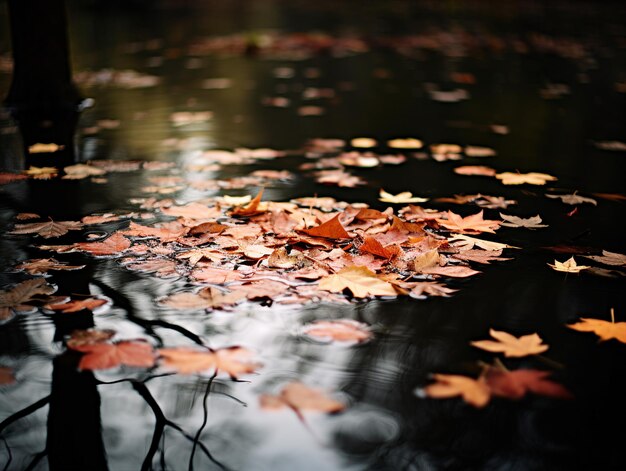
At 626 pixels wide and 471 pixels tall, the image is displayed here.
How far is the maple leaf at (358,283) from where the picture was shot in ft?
6.04

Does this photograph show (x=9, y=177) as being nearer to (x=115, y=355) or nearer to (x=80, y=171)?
(x=80, y=171)

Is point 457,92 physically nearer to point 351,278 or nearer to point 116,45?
point 351,278

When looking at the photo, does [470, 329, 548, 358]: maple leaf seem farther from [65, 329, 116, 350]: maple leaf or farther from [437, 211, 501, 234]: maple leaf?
[65, 329, 116, 350]: maple leaf

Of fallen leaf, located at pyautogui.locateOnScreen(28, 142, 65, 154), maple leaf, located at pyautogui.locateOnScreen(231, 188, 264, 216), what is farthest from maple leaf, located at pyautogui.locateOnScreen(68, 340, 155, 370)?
fallen leaf, located at pyautogui.locateOnScreen(28, 142, 65, 154)

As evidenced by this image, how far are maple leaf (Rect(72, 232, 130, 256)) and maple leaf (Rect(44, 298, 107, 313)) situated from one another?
0.37 meters

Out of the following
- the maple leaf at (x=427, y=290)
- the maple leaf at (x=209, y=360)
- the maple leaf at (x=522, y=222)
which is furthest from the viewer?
the maple leaf at (x=522, y=222)

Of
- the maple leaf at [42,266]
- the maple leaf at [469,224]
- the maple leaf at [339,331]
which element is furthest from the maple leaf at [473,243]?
the maple leaf at [42,266]

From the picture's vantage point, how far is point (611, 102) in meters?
5.46

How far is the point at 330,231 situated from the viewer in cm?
220

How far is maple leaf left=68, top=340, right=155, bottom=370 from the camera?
1513 mm

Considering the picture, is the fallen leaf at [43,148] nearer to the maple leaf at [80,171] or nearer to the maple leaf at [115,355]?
the maple leaf at [80,171]

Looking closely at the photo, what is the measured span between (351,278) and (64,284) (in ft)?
2.75

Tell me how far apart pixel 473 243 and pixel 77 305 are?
1.28 m

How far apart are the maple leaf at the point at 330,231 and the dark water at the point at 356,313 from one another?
17.0 inches
